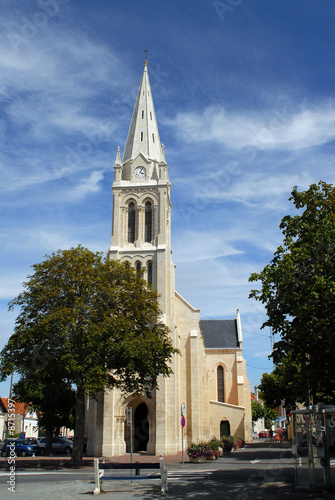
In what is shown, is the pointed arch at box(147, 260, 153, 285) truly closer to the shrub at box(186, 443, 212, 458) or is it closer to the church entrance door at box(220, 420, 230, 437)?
the shrub at box(186, 443, 212, 458)

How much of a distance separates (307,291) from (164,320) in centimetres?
2407

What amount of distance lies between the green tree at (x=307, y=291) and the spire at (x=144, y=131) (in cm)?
2859

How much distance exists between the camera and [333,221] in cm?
1513

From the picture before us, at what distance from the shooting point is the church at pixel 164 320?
3472 cm

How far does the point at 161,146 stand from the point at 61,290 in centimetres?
2319

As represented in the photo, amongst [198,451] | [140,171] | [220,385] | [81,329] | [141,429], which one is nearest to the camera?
[81,329]

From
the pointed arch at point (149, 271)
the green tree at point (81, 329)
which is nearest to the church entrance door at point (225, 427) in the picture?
the pointed arch at point (149, 271)

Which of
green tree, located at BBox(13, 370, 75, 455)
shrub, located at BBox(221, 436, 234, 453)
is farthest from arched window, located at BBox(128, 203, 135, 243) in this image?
shrub, located at BBox(221, 436, 234, 453)

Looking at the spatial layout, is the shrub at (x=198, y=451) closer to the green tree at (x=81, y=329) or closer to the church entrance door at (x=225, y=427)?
the green tree at (x=81, y=329)

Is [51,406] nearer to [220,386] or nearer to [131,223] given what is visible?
[131,223]

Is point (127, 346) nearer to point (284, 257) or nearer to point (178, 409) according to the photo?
point (284, 257)

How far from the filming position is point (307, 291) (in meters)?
14.1

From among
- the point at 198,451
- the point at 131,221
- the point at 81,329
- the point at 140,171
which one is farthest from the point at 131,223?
the point at 198,451

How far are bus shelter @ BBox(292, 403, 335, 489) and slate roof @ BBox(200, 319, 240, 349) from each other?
46.5 metres
